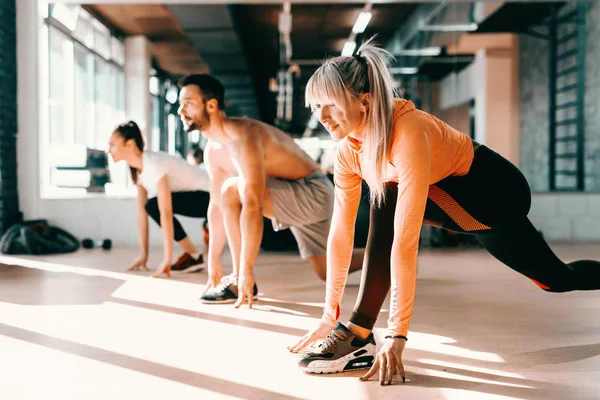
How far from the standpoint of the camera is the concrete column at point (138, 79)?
938cm

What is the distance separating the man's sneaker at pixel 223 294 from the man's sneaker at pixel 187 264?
1.20 meters

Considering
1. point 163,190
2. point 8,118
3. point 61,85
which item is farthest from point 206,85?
point 61,85

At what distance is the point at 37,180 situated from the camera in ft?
19.7

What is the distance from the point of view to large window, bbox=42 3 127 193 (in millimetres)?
6824

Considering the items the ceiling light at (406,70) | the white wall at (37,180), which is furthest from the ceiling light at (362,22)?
the white wall at (37,180)

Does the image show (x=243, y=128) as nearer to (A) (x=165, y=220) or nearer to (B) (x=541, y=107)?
(A) (x=165, y=220)

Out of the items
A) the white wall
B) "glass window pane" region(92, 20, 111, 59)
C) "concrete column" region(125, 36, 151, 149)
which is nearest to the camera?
the white wall

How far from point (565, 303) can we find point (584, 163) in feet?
13.6

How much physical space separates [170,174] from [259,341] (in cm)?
219

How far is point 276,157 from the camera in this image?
123 inches

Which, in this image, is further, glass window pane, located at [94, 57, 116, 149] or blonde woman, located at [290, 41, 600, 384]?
glass window pane, located at [94, 57, 116, 149]

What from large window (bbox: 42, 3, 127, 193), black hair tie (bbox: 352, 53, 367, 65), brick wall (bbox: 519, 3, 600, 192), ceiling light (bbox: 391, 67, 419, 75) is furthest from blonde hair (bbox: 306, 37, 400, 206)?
ceiling light (bbox: 391, 67, 419, 75)

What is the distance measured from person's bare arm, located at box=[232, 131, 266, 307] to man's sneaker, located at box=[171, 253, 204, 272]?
146 centimetres

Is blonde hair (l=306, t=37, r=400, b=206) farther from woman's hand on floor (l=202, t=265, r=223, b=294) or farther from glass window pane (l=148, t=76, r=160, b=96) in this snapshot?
glass window pane (l=148, t=76, r=160, b=96)
